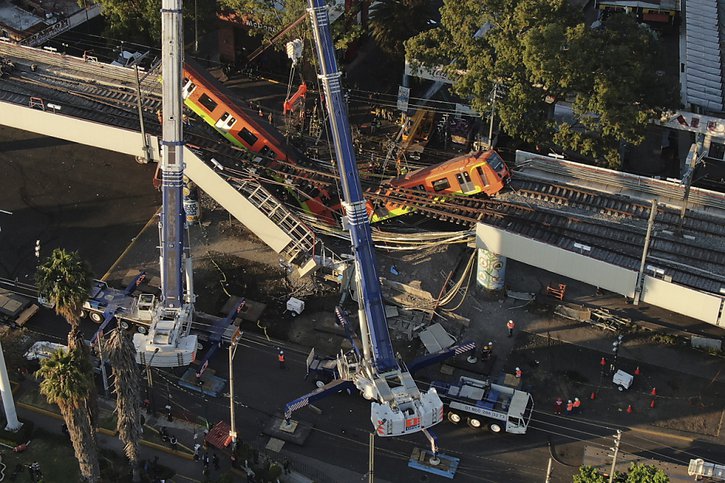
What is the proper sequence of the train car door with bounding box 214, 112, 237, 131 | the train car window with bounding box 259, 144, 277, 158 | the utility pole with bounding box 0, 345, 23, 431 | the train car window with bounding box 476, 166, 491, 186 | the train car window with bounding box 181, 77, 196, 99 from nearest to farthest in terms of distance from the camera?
the utility pole with bounding box 0, 345, 23, 431 < the train car window with bounding box 476, 166, 491, 186 < the train car window with bounding box 181, 77, 196, 99 < the train car door with bounding box 214, 112, 237, 131 < the train car window with bounding box 259, 144, 277, 158

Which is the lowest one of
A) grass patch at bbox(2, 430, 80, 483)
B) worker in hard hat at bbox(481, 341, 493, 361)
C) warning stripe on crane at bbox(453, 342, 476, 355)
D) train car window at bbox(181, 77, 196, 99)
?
grass patch at bbox(2, 430, 80, 483)

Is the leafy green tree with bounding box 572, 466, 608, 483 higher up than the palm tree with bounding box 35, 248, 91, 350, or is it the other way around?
the palm tree with bounding box 35, 248, 91, 350

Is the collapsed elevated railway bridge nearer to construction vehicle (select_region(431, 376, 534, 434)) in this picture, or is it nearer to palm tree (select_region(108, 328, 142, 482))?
construction vehicle (select_region(431, 376, 534, 434))

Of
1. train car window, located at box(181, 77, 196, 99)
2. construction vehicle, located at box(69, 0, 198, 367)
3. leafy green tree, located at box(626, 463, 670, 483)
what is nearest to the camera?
leafy green tree, located at box(626, 463, 670, 483)

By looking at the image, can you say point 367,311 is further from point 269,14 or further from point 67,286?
point 269,14

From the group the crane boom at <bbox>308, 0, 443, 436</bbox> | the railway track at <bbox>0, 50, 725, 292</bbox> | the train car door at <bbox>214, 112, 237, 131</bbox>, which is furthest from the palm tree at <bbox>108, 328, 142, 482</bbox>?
the train car door at <bbox>214, 112, 237, 131</bbox>

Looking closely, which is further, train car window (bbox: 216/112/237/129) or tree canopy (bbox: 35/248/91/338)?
train car window (bbox: 216/112/237/129)
